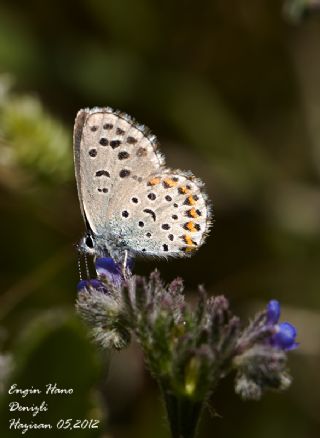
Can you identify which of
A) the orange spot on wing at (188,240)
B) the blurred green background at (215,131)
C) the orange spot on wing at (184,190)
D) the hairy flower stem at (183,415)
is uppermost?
the blurred green background at (215,131)

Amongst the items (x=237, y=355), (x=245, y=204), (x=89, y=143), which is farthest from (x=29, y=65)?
(x=237, y=355)

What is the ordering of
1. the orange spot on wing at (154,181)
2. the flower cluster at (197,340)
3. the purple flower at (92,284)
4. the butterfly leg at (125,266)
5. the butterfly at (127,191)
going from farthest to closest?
the orange spot on wing at (154,181) < the butterfly at (127,191) < the butterfly leg at (125,266) < the purple flower at (92,284) < the flower cluster at (197,340)

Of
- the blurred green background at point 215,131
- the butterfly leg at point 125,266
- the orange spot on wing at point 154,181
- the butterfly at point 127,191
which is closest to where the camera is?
the butterfly leg at point 125,266

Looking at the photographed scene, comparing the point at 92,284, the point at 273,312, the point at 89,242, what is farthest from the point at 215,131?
the point at 273,312

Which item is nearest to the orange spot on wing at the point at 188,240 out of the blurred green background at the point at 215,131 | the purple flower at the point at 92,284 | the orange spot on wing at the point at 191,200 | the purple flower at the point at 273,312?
the orange spot on wing at the point at 191,200

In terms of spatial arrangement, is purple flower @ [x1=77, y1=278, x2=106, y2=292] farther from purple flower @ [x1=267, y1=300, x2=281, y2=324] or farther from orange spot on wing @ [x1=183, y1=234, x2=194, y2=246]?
purple flower @ [x1=267, y1=300, x2=281, y2=324]

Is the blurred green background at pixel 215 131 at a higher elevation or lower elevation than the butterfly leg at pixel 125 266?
higher

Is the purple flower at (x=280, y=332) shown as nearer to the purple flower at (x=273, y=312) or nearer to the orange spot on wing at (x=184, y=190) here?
the purple flower at (x=273, y=312)

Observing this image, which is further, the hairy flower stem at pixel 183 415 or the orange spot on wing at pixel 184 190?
the orange spot on wing at pixel 184 190
